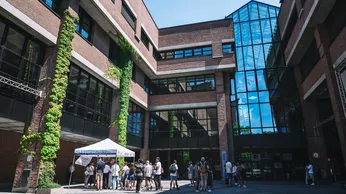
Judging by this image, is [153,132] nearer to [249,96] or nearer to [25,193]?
[249,96]

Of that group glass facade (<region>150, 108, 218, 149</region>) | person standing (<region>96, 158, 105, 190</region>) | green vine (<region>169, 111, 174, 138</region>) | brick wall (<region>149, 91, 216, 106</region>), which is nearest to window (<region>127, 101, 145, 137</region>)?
glass facade (<region>150, 108, 218, 149</region>)

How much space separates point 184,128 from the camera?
23.7m

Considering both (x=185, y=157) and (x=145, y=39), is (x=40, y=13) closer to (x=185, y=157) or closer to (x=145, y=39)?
(x=145, y=39)

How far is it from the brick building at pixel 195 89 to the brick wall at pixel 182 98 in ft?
0.35

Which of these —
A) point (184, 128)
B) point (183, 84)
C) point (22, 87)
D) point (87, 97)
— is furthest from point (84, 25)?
point (184, 128)

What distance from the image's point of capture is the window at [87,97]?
14.1 metres

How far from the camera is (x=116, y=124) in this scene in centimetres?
1778

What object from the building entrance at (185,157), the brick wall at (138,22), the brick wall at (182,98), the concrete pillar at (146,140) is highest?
the brick wall at (138,22)

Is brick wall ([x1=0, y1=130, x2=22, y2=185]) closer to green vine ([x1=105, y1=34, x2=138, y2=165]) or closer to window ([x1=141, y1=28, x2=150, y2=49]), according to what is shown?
green vine ([x1=105, y1=34, x2=138, y2=165])

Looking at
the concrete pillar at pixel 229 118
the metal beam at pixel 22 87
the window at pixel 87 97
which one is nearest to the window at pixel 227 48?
the concrete pillar at pixel 229 118

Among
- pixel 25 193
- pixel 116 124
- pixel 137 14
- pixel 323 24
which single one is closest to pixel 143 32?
pixel 137 14

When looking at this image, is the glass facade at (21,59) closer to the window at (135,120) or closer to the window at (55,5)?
the window at (55,5)

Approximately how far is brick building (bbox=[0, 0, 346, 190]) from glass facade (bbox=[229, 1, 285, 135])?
99 mm

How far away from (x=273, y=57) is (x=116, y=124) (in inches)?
700
